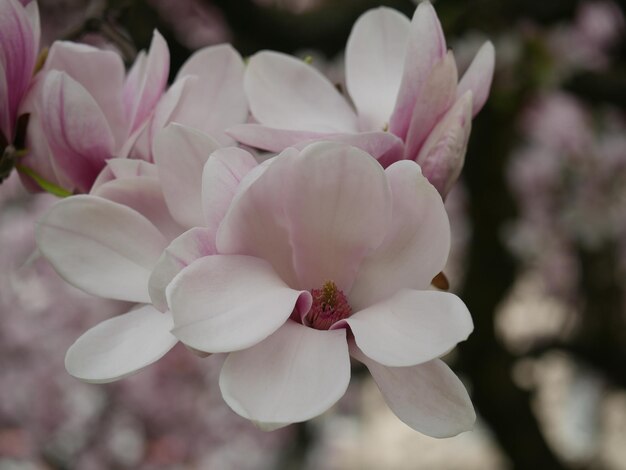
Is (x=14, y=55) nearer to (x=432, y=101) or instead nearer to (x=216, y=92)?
(x=216, y=92)

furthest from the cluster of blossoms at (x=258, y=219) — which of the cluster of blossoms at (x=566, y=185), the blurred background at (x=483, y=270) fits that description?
the cluster of blossoms at (x=566, y=185)

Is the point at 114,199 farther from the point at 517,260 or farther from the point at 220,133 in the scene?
the point at 517,260

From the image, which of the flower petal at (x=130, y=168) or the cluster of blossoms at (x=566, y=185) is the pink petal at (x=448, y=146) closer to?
the flower petal at (x=130, y=168)

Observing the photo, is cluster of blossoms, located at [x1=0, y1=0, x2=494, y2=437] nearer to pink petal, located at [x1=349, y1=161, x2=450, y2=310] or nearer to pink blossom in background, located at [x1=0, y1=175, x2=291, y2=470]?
pink petal, located at [x1=349, y1=161, x2=450, y2=310]

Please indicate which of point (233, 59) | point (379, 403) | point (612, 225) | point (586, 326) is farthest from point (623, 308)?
point (233, 59)

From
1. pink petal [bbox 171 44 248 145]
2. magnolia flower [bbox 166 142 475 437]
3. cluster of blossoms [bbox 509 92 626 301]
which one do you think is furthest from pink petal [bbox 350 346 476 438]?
cluster of blossoms [bbox 509 92 626 301]

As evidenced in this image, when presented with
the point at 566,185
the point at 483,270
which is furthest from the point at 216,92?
the point at 566,185
